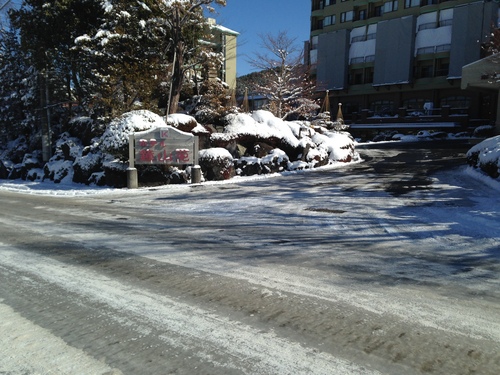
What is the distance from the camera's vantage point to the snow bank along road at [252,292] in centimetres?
255

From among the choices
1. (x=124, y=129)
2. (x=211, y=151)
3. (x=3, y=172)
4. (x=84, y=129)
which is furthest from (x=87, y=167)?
(x=3, y=172)

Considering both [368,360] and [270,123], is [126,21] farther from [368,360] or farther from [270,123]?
Answer: [368,360]

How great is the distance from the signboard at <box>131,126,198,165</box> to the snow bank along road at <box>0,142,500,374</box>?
16.8 ft

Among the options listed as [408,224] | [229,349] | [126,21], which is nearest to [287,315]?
[229,349]

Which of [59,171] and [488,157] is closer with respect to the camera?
[488,157]

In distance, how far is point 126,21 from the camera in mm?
16531

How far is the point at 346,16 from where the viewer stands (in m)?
50.7

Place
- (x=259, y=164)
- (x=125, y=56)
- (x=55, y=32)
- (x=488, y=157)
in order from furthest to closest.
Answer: (x=55, y=32), (x=125, y=56), (x=259, y=164), (x=488, y=157)

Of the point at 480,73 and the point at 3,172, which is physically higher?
the point at 480,73

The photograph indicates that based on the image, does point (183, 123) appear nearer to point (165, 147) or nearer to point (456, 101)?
point (165, 147)

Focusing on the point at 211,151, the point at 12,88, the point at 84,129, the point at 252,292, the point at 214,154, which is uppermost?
the point at 12,88

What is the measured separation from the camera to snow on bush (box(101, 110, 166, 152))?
12.9m

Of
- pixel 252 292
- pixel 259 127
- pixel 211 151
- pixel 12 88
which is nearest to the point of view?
pixel 252 292

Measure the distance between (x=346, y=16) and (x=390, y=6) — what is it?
616cm
